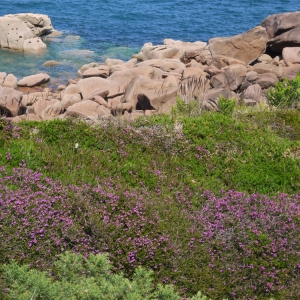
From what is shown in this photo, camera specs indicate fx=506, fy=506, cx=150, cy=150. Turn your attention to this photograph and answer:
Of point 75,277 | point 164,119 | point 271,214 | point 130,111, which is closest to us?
point 75,277

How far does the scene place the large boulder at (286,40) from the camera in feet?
81.9

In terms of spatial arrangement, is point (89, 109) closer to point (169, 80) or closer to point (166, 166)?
point (169, 80)

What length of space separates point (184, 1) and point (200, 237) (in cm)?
4895

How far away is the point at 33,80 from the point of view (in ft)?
84.3

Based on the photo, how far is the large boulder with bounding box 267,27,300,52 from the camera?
2497 cm

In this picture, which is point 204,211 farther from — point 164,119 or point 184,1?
point 184,1

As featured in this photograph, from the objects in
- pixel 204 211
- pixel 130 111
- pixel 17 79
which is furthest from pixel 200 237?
pixel 17 79

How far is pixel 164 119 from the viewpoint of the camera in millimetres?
11672

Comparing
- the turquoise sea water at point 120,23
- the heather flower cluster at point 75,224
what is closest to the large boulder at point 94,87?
the turquoise sea water at point 120,23

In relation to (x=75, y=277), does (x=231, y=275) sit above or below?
below

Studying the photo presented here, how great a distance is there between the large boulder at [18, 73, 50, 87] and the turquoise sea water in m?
0.84

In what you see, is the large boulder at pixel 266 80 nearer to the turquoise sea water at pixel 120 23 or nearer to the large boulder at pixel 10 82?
the turquoise sea water at pixel 120 23

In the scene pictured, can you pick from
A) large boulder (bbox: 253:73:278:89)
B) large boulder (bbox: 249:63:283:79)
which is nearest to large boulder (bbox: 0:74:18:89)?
large boulder (bbox: 249:63:283:79)

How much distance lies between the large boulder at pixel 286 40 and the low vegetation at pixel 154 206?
14893 mm
